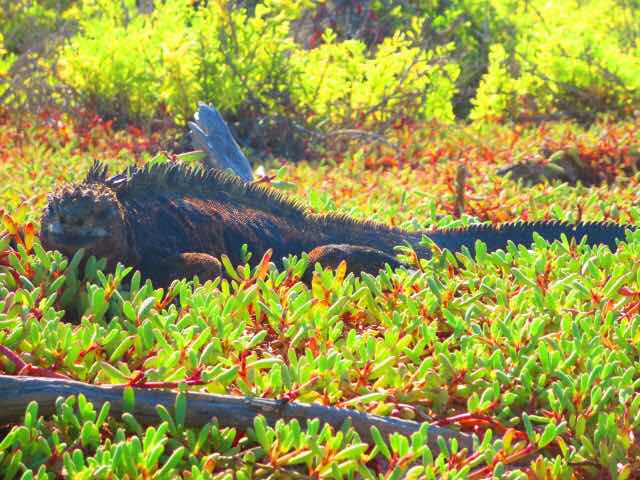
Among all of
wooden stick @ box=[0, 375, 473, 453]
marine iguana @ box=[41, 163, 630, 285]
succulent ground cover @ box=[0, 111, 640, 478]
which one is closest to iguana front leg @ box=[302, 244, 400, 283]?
marine iguana @ box=[41, 163, 630, 285]

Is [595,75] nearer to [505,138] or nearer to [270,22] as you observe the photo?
[505,138]

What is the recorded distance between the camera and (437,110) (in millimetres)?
9062

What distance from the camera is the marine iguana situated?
3.15 meters

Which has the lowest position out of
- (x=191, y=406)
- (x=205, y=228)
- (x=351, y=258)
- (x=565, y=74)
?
(x=565, y=74)

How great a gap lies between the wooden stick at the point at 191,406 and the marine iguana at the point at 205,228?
1164mm

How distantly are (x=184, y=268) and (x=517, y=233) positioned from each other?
1.44 metres

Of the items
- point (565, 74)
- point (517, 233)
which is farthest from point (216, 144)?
point (565, 74)

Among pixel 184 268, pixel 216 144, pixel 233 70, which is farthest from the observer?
pixel 233 70

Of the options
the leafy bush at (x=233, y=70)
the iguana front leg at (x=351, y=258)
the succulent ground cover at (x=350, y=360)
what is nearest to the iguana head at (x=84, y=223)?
the succulent ground cover at (x=350, y=360)

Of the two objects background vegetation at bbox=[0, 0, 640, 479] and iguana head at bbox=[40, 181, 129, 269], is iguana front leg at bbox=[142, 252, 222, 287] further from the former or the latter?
iguana head at bbox=[40, 181, 129, 269]

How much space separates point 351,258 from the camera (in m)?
3.66

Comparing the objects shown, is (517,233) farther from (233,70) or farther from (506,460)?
(233,70)

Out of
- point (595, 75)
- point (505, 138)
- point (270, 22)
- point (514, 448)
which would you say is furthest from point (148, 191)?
point (595, 75)

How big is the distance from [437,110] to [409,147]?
0.86m
